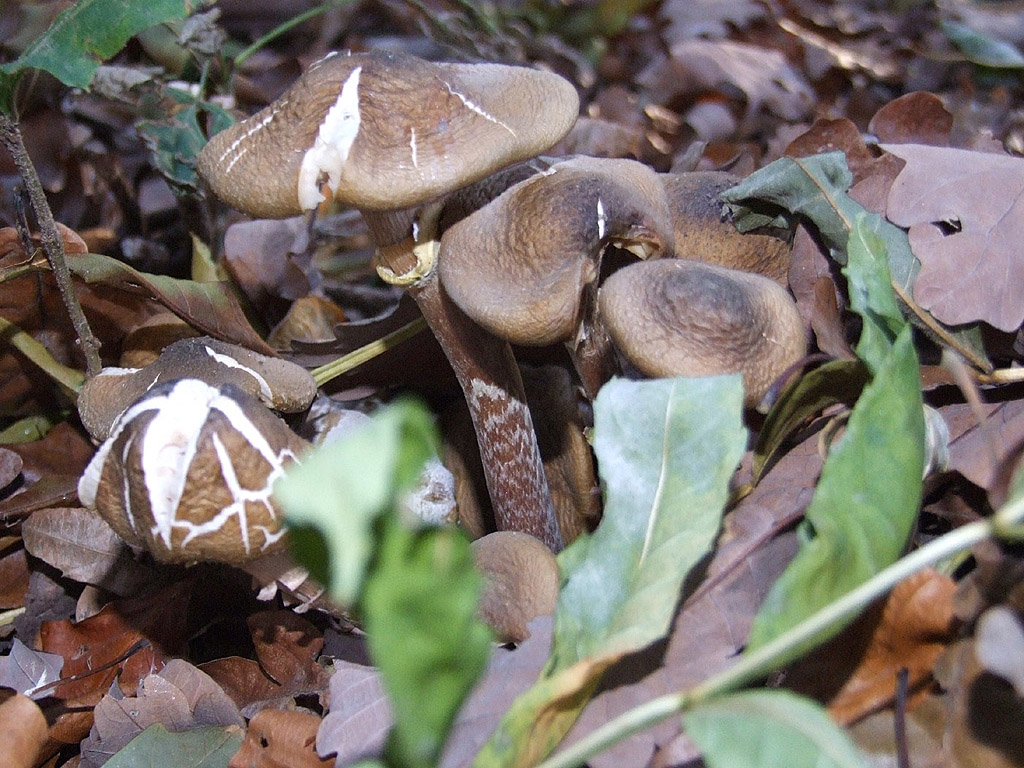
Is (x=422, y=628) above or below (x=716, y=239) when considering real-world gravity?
above

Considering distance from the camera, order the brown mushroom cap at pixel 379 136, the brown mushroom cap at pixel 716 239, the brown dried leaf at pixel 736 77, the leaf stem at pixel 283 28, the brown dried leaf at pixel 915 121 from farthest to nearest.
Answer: the brown dried leaf at pixel 736 77, the leaf stem at pixel 283 28, the brown dried leaf at pixel 915 121, the brown mushroom cap at pixel 716 239, the brown mushroom cap at pixel 379 136

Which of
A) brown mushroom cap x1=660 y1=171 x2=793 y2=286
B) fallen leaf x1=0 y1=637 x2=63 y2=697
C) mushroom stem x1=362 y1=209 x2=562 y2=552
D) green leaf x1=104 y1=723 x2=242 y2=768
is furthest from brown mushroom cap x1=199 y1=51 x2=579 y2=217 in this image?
fallen leaf x1=0 y1=637 x2=63 y2=697

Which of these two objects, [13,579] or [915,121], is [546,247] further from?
[13,579]

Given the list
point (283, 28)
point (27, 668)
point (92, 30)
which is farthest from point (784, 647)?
point (283, 28)

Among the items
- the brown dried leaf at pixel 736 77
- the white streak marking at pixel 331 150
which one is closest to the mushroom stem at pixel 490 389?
the white streak marking at pixel 331 150

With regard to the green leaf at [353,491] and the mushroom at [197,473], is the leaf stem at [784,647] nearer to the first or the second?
the green leaf at [353,491]

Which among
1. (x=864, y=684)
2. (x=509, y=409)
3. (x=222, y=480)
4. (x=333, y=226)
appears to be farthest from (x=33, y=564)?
(x=864, y=684)

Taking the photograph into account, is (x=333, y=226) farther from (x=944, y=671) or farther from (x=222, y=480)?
(x=944, y=671)
